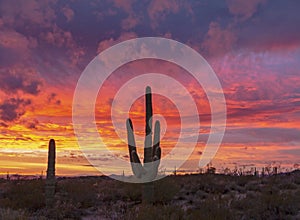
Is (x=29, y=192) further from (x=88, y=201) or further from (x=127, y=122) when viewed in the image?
(x=127, y=122)

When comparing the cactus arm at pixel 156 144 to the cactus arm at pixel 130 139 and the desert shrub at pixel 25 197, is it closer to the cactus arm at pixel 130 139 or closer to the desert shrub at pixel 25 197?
the cactus arm at pixel 130 139

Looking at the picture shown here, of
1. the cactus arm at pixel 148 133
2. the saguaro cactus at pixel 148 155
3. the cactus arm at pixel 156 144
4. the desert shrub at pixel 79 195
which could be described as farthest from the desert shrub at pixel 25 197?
the cactus arm at pixel 156 144

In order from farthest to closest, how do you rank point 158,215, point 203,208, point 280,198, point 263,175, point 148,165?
point 263,175
point 148,165
point 280,198
point 203,208
point 158,215

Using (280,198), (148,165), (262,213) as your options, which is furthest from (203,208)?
(148,165)

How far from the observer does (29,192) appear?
57.7ft

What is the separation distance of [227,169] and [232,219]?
12.8m

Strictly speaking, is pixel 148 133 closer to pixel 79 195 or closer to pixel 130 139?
pixel 130 139

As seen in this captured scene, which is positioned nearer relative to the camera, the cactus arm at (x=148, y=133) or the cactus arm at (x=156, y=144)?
the cactus arm at (x=148, y=133)

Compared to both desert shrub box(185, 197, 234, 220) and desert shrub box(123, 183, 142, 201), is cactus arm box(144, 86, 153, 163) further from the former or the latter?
desert shrub box(185, 197, 234, 220)

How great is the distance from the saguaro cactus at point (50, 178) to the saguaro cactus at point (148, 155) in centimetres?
327

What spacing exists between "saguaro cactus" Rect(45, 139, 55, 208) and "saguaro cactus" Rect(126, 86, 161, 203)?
327cm

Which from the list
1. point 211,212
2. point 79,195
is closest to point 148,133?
point 79,195

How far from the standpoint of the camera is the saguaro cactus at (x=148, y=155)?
16.4 metres

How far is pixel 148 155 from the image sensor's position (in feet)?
54.5
